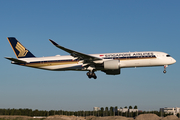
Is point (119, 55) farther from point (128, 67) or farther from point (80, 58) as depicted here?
point (80, 58)

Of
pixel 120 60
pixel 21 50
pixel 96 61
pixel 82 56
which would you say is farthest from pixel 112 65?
pixel 21 50

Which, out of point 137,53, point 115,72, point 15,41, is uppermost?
point 15,41

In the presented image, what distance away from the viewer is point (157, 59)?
3909cm

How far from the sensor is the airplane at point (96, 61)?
38625 millimetres

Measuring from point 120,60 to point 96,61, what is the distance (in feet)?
13.0

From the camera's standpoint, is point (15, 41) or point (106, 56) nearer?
point (106, 56)

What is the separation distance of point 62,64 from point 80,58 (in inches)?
158

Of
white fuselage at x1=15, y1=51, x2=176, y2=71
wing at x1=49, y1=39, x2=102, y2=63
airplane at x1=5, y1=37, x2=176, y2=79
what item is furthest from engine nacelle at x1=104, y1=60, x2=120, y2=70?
wing at x1=49, y1=39, x2=102, y2=63

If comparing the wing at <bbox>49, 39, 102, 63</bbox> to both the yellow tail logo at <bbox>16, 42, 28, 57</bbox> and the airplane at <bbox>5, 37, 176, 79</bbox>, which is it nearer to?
the airplane at <bbox>5, 37, 176, 79</bbox>

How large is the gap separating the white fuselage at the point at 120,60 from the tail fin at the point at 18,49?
3.69 meters

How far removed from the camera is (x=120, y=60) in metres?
39.3

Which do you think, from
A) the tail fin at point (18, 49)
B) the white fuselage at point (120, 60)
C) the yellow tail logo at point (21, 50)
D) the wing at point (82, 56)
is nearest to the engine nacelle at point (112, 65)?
the white fuselage at point (120, 60)

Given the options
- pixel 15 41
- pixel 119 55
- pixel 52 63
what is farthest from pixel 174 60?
pixel 15 41

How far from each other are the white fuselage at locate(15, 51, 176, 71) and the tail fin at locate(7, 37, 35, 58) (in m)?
3.69
